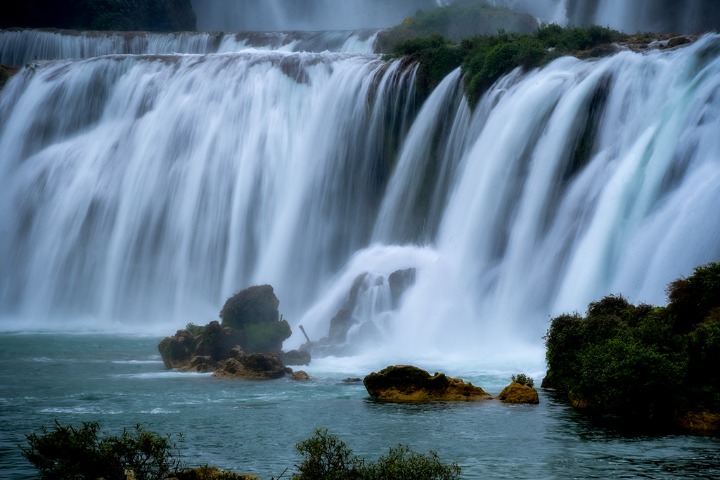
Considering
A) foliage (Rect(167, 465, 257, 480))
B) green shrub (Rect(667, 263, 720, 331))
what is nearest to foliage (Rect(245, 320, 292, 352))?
green shrub (Rect(667, 263, 720, 331))

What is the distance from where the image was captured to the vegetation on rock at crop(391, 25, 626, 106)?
47.4 m

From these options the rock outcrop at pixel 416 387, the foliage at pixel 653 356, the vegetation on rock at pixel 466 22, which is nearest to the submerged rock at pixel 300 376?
the rock outcrop at pixel 416 387

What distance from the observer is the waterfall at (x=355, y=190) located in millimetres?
36281

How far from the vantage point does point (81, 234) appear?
56281 millimetres

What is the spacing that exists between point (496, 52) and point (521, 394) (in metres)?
26.0

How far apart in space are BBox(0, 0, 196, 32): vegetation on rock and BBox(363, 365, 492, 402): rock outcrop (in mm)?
70396

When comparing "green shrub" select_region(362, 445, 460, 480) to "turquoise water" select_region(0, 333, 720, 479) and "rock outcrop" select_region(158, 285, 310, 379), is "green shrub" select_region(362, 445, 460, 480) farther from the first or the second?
"rock outcrop" select_region(158, 285, 310, 379)

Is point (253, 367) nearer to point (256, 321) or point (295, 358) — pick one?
point (295, 358)

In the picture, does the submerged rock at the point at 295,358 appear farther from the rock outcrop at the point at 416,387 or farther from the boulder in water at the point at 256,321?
the rock outcrop at the point at 416,387

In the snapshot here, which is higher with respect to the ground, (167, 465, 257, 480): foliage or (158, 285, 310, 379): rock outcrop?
(158, 285, 310, 379): rock outcrop

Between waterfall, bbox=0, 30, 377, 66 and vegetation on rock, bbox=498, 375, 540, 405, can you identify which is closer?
vegetation on rock, bbox=498, 375, 540, 405

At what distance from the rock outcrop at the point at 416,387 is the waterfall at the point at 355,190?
26.9 feet

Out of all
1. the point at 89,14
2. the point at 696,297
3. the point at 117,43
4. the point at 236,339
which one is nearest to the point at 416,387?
the point at 696,297

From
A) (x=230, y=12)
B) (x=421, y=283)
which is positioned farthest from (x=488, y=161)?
(x=230, y=12)
